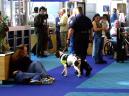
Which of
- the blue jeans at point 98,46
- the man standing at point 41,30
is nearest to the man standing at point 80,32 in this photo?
the blue jeans at point 98,46

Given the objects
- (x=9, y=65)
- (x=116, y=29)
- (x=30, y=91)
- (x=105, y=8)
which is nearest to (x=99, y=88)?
(x=30, y=91)

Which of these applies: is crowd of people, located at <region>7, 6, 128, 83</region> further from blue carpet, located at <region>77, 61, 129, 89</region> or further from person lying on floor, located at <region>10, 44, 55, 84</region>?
blue carpet, located at <region>77, 61, 129, 89</region>

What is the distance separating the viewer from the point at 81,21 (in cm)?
1052

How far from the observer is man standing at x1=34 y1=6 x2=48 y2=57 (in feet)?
48.3

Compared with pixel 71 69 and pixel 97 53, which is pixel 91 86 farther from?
pixel 97 53

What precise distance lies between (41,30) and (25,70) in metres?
5.49

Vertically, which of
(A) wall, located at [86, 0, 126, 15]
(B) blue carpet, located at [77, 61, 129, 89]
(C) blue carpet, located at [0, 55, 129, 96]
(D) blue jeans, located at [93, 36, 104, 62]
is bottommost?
(B) blue carpet, located at [77, 61, 129, 89]

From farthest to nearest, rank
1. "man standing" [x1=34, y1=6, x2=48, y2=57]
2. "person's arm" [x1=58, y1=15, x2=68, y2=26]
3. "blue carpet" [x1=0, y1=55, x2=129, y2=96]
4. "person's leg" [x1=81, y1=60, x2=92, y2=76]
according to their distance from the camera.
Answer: "person's arm" [x1=58, y1=15, x2=68, y2=26] → "man standing" [x1=34, y1=6, x2=48, y2=57] → "person's leg" [x1=81, y1=60, x2=92, y2=76] → "blue carpet" [x1=0, y1=55, x2=129, y2=96]

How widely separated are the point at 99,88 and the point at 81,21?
2431 millimetres

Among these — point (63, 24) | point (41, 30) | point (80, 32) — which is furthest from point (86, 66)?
point (63, 24)

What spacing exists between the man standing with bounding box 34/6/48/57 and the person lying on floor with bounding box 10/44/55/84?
17.3 feet

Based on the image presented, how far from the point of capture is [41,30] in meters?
14.9

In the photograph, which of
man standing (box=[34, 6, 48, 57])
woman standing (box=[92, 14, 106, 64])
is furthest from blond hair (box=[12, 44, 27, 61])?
man standing (box=[34, 6, 48, 57])

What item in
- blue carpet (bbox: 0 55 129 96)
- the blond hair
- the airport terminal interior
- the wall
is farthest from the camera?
the wall
